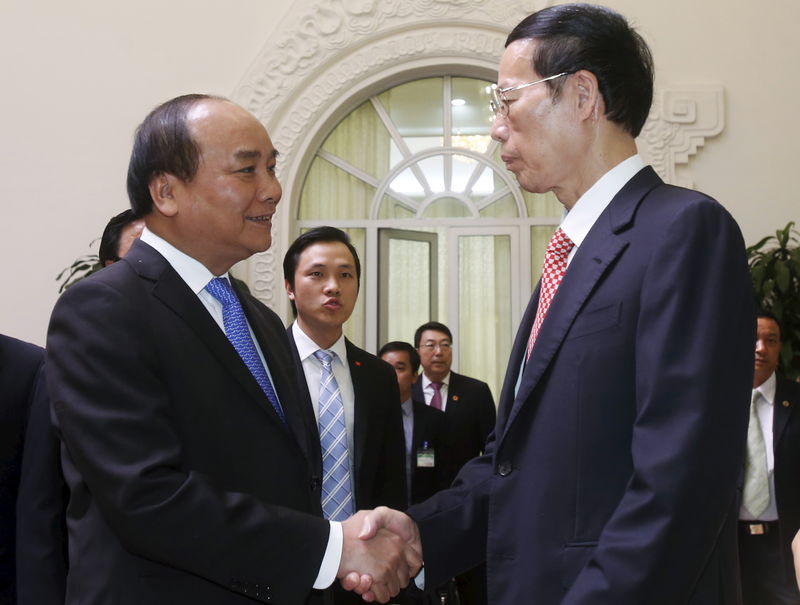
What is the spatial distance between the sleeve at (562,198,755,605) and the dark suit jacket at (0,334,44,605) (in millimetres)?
1394

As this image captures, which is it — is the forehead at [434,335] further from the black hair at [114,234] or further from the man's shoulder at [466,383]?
the black hair at [114,234]

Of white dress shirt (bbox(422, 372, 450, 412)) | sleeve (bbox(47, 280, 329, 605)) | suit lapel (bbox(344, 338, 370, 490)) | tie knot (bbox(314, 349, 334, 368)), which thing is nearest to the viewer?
sleeve (bbox(47, 280, 329, 605))

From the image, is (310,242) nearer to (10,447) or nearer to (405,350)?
(10,447)

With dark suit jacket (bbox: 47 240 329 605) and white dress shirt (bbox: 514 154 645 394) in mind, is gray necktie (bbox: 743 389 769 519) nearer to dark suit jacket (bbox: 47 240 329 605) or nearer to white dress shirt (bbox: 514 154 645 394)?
white dress shirt (bbox: 514 154 645 394)

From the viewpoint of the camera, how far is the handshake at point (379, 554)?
1964 millimetres

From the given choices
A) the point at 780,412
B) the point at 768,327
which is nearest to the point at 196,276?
the point at 780,412

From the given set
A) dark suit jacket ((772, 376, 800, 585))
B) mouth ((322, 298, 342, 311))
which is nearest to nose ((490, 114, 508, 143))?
mouth ((322, 298, 342, 311))

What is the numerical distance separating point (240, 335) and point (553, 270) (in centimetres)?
68

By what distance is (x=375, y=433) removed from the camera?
3102 millimetres

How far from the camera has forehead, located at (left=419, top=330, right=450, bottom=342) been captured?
6375 mm

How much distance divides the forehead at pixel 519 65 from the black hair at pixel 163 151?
638mm

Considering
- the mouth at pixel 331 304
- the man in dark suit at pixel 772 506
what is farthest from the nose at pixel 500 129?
the man in dark suit at pixel 772 506

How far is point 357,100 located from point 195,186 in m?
6.02

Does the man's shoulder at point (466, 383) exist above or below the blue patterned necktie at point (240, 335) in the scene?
below
